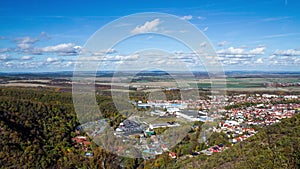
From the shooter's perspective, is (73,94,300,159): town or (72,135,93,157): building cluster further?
(72,135,93,157): building cluster

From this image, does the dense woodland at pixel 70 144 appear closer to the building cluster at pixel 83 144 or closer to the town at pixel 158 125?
the building cluster at pixel 83 144

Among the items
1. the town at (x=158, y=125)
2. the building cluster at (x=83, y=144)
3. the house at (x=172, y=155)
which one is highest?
the town at (x=158, y=125)

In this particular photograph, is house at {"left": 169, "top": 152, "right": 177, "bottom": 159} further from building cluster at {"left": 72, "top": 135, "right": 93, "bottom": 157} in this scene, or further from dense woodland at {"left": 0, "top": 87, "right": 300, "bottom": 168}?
building cluster at {"left": 72, "top": 135, "right": 93, "bottom": 157}

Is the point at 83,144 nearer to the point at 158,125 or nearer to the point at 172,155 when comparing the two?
the point at 172,155

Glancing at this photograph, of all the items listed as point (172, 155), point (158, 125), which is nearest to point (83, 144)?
point (172, 155)

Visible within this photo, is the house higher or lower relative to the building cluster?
higher

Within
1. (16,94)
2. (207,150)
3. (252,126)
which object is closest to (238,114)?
(252,126)

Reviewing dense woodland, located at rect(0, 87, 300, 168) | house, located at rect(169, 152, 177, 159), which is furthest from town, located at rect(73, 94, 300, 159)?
dense woodland, located at rect(0, 87, 300, 168)

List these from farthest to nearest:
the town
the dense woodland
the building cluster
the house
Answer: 1. the building cluster
2. the house
3. the town
4. the dense woodland

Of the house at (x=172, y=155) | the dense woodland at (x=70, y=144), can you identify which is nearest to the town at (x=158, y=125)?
the house at (x=172, y=155)
